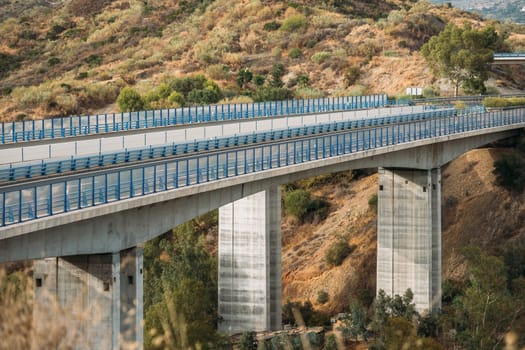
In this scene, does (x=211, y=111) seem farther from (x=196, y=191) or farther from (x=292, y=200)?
(x=196, y=191)

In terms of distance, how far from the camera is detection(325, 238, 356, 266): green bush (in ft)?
188

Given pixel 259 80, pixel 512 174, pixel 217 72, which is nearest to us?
pixel 512 174

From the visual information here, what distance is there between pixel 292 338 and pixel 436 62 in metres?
48.4

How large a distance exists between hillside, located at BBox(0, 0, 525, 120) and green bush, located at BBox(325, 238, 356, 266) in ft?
110

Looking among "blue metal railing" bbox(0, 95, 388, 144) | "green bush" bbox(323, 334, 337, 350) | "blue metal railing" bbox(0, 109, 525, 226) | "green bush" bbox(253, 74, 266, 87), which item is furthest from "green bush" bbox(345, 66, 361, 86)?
"green bush" bbox(323, 334, 337, 350)

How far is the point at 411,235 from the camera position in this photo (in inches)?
1860

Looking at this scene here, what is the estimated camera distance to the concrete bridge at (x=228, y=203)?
79.7 feet

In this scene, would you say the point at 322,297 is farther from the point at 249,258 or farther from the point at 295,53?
the point at 295,53

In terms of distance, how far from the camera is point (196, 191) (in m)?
29.1

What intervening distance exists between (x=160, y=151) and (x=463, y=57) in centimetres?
5600

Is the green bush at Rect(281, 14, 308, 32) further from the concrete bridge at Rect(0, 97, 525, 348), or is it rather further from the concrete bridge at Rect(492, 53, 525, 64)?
the concrete bridge at Rect(0, 97, 525, 348)

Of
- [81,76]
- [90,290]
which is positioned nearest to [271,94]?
[81,76]

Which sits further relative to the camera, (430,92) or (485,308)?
(430,92)

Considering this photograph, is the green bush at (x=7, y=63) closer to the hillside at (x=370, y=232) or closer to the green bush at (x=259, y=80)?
the green bush at (x=259, y=80)
